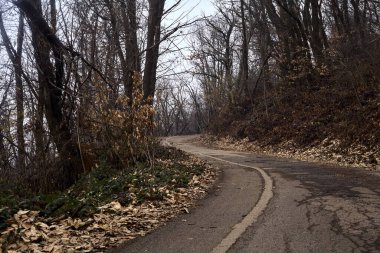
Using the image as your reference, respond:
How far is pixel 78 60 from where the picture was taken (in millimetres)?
14820

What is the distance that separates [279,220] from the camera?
6875 millimetres

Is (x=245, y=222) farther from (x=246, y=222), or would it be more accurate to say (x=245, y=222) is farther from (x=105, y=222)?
(x=105, y=222)

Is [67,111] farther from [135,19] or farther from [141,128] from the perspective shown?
[135,19]

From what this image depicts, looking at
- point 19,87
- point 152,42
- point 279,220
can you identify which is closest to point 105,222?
point 279,220

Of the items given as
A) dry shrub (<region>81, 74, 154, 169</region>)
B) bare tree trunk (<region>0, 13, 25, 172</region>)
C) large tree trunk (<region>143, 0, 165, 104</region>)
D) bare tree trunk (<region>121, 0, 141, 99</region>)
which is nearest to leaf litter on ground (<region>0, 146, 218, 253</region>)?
dry shrub (<region>81, 74, 154, 169</region>)

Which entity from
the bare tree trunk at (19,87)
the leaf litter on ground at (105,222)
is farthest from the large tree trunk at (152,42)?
the leaf litter on ground at (105,222)

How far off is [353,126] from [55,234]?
621 inches

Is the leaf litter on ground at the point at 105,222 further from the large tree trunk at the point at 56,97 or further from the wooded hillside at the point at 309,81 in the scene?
the wooded hillside at the point at 309,81

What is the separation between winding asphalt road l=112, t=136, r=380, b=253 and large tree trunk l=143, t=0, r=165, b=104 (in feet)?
29.6

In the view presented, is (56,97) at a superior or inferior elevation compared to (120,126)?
superior

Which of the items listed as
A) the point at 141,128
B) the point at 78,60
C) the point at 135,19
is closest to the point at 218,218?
the point at 141,128

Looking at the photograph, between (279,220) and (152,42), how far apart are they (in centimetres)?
1326

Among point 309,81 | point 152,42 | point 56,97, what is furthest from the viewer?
point 309,81

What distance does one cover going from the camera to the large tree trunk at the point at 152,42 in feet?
61.2
